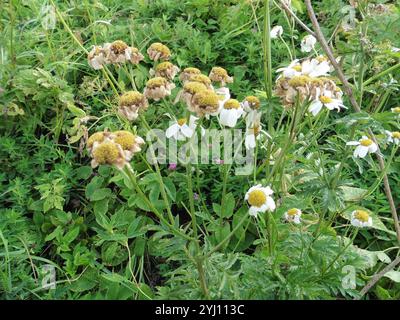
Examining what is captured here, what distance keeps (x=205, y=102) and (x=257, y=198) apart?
0.24 metres

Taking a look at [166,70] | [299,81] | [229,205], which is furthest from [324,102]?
[229,205]

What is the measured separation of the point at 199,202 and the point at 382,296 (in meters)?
0.64

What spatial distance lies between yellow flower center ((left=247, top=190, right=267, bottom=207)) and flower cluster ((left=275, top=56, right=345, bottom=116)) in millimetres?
203

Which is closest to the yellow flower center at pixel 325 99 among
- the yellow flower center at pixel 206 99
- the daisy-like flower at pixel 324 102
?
the daisy-like flower at pixel 324 102

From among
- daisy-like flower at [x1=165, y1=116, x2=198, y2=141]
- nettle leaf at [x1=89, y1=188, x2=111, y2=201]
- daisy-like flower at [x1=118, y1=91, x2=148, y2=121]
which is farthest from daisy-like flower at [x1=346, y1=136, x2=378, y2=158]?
nettle leaf at [x1=89, y1=188, x2=111, y2=201]

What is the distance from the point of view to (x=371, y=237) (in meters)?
1.76

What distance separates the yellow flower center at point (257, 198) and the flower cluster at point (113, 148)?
0.28 meters

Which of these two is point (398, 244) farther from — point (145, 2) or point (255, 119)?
point (145, 2)

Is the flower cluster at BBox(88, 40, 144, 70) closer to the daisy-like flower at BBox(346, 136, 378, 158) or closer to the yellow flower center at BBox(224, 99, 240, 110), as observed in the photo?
the yellow flower center at BBox(224, 99, 240, 110)

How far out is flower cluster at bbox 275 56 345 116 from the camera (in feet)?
3.37

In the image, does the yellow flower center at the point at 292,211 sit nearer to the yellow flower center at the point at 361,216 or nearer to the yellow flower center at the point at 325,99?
the yellow flower center at the point at 361,216

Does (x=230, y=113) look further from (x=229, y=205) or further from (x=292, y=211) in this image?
(x=229, y=205)

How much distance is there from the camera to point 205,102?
1004 millimetres

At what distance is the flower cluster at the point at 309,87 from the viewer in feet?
3.37
